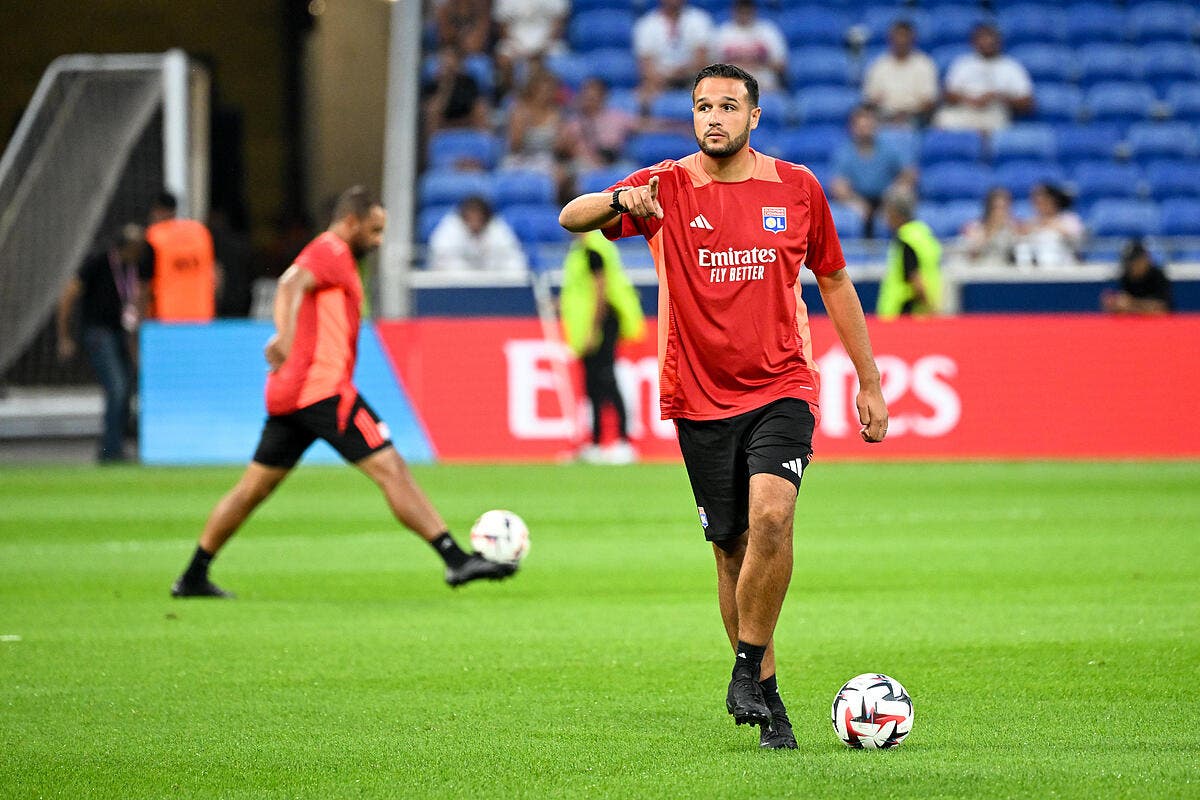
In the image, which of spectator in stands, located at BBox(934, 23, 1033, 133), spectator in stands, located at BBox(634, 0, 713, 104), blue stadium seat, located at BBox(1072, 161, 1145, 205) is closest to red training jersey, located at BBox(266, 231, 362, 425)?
spectator in stands, located at BBox(634, 0, 713, 104)

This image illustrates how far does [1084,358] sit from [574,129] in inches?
283

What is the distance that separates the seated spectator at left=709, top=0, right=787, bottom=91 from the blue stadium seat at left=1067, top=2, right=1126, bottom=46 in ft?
14.8

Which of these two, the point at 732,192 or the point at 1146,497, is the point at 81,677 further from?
the point at 1146,497

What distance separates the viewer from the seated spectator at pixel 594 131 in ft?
72.5

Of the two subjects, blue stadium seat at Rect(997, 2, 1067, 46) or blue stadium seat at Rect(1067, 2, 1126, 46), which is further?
blue stadium seat at Rect(1067, 2, 1126, 46)

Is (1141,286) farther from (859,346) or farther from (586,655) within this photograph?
(859,346)

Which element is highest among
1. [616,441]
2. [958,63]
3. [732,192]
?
[958,63]

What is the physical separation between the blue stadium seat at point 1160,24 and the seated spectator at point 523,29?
8.17 meters

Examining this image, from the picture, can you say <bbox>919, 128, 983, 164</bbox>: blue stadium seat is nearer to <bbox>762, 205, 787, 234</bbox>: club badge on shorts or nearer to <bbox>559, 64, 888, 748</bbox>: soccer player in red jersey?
<bbox>559, 64, 888, 748</bbox>: soccer player in red jersey

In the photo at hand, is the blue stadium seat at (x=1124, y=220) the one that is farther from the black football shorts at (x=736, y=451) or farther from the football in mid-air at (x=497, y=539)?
the black football shorts at (x=736, y=451)

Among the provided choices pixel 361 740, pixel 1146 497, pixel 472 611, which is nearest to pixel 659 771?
pixel 361 740

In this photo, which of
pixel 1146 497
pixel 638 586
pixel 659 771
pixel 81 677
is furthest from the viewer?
pixel 1146 497

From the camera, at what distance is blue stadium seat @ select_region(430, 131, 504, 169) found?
22.6 meters

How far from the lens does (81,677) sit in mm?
7141
